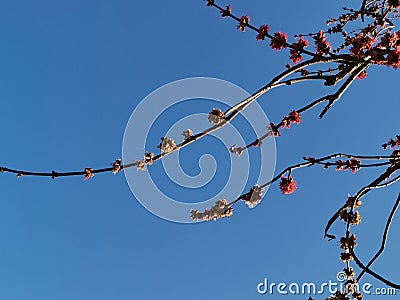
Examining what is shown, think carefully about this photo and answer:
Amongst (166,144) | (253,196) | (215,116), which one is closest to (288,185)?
(253,196)

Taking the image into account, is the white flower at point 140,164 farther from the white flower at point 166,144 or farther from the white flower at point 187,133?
the white flower at point 187,133

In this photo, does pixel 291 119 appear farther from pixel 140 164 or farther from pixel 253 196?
pixel 140 164

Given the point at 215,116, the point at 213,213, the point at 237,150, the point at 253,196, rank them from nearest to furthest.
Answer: the point at 215,116 < the point at 253,196 < the point at 213,213 < the point at 237,150

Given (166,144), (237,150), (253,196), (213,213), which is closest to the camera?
(166,144)

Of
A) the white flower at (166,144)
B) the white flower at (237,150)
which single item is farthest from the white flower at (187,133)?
the white flower at (237,150)

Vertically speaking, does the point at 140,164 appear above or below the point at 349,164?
below

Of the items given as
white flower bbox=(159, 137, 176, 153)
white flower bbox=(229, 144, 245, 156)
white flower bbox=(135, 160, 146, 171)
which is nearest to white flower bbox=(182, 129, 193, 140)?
white flower bbox=(159, 137, 176, 153)

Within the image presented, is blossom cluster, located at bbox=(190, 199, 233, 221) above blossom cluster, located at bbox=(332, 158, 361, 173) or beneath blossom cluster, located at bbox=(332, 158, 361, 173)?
beneath

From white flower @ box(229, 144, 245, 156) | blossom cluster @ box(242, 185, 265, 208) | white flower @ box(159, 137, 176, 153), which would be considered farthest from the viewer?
white flower @ box(229, 144, 245, 156)

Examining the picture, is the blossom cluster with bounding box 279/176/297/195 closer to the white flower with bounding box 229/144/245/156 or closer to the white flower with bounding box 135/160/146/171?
the white flower with bounding box 229/144/245/156

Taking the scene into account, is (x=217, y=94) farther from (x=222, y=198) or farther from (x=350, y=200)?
(x=350, y=200)

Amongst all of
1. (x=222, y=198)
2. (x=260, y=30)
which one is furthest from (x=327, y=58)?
(x=222, y=198)

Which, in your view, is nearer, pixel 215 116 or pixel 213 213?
pixel 215 116

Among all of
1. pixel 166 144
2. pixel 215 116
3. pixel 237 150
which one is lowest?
pixel 166 144
